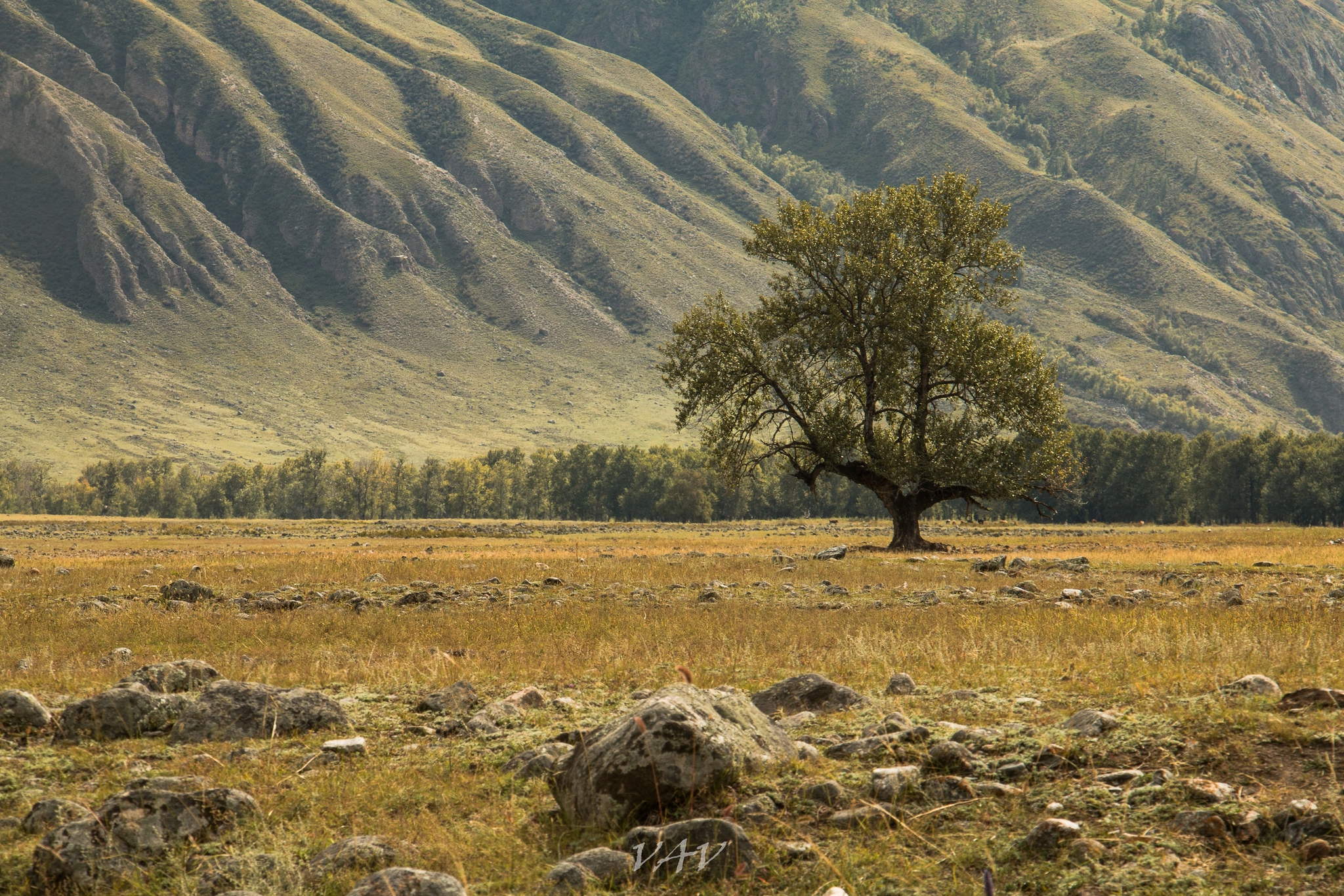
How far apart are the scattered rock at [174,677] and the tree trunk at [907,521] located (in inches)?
1315

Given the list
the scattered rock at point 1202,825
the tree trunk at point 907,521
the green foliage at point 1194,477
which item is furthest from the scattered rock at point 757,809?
the green foliage at point 1194,477

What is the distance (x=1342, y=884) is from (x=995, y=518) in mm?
134419

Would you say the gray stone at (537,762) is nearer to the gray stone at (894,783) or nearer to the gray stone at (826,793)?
the gray stone at (826,793)

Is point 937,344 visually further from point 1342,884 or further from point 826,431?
point 1342,884

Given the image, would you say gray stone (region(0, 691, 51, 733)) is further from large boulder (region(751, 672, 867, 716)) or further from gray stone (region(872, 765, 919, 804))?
gray stone (region(872, 765, 919, 804))

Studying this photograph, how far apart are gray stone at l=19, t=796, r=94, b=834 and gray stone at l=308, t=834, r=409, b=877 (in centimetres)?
209

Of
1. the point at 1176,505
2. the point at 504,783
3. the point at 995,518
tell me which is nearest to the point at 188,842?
the point at 504,783

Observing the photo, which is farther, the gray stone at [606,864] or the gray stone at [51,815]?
the gray stone at [51,815]

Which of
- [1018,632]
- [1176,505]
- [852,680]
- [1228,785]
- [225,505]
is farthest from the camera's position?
[225,505]

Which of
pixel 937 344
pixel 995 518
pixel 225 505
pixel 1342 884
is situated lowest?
pixel 225 505

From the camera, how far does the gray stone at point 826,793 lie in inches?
310

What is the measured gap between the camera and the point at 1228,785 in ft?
24.4

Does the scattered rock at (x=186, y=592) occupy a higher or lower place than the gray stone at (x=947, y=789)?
lower

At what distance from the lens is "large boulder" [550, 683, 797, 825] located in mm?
7926
